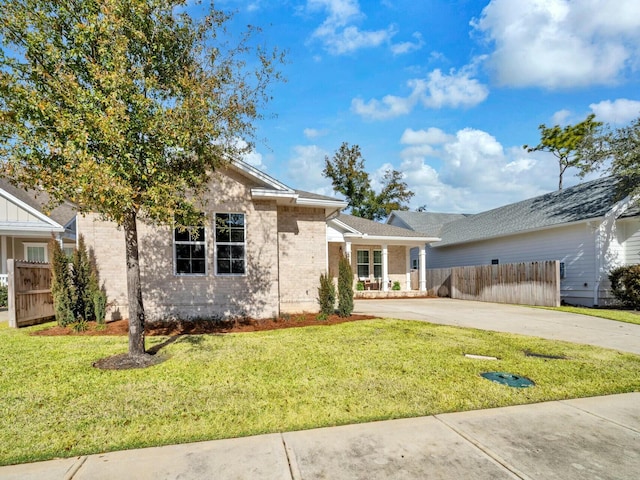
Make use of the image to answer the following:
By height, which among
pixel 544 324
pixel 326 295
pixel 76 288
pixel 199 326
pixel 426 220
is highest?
pixel 426 220

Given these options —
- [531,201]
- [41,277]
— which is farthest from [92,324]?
[531,201]

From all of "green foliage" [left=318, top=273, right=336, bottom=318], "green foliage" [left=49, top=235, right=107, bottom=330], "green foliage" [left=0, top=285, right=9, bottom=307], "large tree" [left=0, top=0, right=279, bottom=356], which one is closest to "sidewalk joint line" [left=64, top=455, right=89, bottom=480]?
"large tree" [left=0, top=0, right=279, bottom=356]

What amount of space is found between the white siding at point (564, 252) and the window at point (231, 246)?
47.6ft

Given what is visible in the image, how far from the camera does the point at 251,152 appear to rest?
7.74 m

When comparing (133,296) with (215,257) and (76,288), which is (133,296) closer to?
(215,257)

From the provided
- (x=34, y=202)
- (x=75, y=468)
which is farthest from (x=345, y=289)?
(x=34, y=202)

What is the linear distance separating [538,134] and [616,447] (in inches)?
1333

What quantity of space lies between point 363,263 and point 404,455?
18653 mm

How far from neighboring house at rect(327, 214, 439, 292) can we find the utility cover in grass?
542 inches

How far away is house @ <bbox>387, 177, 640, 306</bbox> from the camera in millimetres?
15174

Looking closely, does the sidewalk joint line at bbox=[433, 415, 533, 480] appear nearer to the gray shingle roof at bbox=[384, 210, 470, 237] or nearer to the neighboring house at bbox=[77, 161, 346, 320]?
the neighboring house at bbox=[77, 161, 346, 320]

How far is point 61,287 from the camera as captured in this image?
9.71 m

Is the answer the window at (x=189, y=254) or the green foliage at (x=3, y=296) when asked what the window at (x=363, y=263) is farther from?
the green foliage at (x=3, y=296)

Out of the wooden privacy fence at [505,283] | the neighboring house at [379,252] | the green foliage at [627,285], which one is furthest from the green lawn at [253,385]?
the neighboring house at [379,252]
